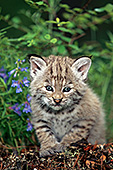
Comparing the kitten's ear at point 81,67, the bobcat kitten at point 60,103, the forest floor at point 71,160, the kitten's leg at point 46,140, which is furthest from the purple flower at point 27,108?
the kitten's ear at point 81,67

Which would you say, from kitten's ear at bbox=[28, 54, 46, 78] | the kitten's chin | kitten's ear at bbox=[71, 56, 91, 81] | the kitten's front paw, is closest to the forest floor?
the kitten's front paw

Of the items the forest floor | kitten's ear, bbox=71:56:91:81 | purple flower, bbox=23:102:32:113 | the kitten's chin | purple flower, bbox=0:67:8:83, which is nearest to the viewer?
the forest floor

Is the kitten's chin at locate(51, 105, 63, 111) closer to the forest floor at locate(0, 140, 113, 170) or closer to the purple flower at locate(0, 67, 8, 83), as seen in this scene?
the forest floor at locate(0, 140, 113, 170)

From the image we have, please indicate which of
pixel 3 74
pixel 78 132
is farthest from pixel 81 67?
pixel 3 74

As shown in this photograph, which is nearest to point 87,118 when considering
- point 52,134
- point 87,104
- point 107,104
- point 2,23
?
point 87,104

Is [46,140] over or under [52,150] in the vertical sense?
over

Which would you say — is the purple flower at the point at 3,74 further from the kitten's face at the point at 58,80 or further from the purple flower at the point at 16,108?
the kitten's face at the point at 58,80

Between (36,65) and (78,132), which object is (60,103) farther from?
(36,65)
